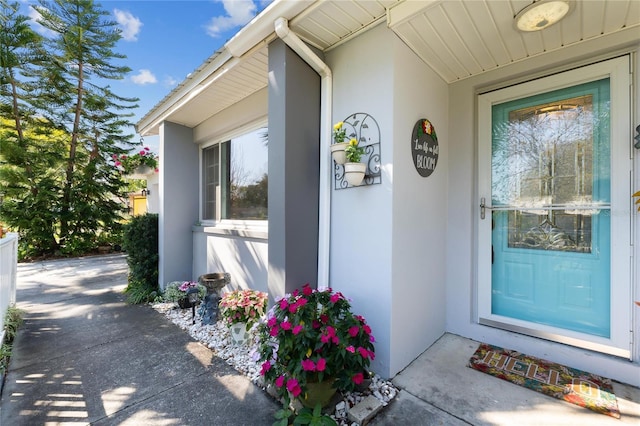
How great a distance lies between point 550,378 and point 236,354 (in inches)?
107

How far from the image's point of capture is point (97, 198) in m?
9.44

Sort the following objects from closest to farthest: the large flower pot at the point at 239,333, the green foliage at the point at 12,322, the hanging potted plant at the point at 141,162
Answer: the large flower pot at the point at 239,333 → the green foliage at the point at 12,322 → the hanging potted plant at the point at 141,162

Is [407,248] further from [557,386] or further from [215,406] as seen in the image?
[215,406]

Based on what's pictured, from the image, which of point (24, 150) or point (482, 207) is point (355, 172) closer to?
point (482, 207)

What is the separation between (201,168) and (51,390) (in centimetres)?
365

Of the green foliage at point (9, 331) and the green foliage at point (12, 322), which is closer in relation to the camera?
the green foliage at point (9, 331)

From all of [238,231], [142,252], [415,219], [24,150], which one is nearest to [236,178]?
[238,231]

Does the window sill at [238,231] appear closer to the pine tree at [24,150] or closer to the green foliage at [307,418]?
the green foliage at [307,418]

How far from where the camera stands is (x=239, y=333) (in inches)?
111

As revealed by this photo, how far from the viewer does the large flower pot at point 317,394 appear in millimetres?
1835

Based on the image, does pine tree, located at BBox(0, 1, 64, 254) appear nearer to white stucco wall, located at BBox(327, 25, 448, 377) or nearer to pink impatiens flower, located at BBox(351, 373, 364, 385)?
white stucco wall, located at BBox(327, 25, 448, 377)

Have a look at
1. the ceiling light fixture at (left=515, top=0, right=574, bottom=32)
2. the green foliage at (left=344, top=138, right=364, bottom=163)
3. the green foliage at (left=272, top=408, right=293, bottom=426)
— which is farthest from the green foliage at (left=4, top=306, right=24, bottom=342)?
the ceiling light fixture at (left=515, top=0, right=574, bottom=32)

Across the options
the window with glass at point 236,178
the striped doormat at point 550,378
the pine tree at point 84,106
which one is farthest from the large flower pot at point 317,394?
the pine tree at point 84,106

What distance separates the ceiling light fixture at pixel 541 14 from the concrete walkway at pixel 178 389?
2.76 meters
